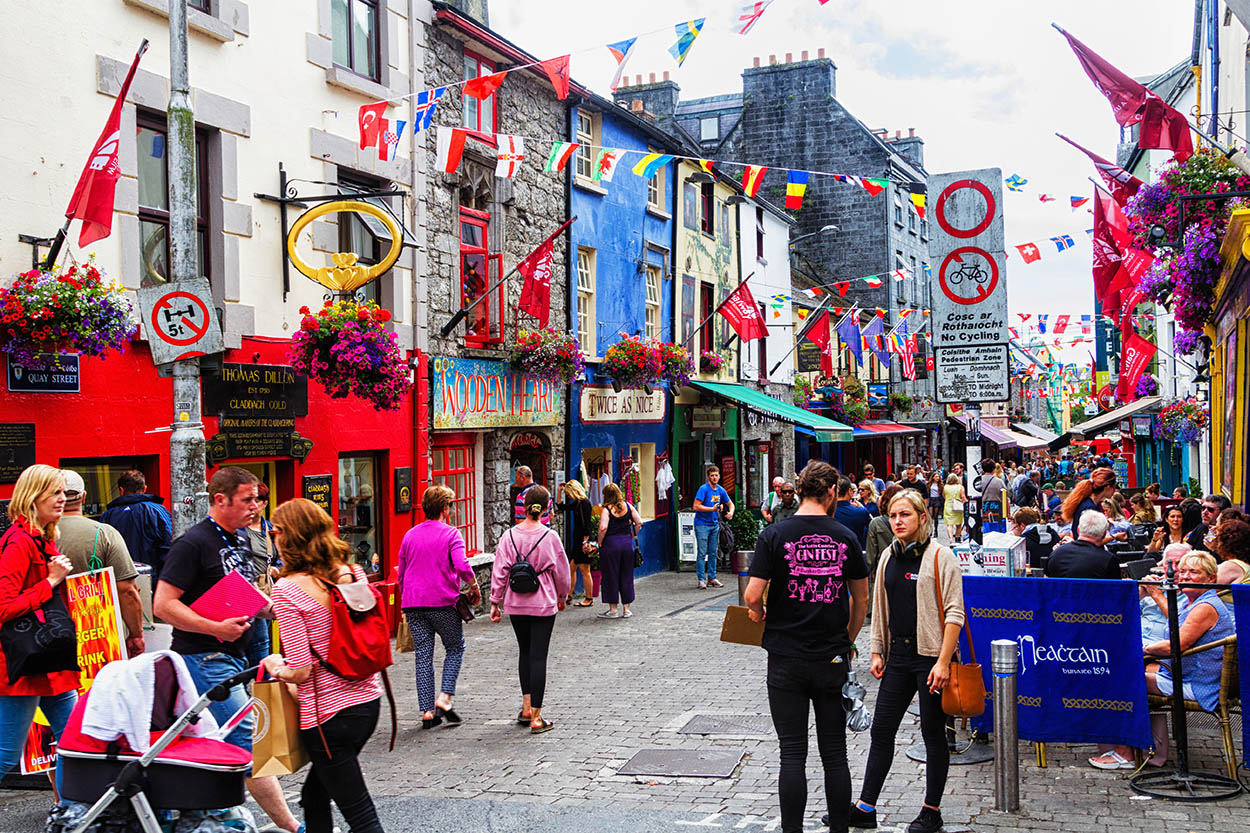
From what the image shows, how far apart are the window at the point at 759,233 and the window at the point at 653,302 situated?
21.8ft

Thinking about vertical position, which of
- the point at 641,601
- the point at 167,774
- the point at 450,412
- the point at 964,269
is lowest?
the point at 641,601

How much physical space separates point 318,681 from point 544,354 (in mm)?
11551

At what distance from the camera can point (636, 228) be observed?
834 inches

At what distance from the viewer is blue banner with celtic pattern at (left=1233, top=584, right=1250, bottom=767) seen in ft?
21.4

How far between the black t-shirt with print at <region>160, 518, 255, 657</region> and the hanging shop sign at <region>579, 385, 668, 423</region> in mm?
12953

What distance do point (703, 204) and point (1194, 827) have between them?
66.7ft

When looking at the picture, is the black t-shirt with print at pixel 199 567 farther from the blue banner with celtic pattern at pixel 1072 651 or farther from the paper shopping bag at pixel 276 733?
the blue banner with celtic pattern at pixel 1072 651

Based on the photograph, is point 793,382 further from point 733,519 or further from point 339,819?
point 339,819

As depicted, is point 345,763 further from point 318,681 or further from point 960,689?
point 960,689

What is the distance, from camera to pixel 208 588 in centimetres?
559

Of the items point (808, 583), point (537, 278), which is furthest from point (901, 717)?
point (537, 278)

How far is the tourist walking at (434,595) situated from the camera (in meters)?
8.64

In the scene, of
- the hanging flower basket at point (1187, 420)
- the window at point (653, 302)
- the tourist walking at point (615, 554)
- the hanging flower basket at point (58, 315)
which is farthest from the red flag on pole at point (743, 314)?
the hanging flower basket at point (58, 315)

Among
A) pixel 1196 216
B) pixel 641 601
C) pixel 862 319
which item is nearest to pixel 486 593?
pixel 641 601
